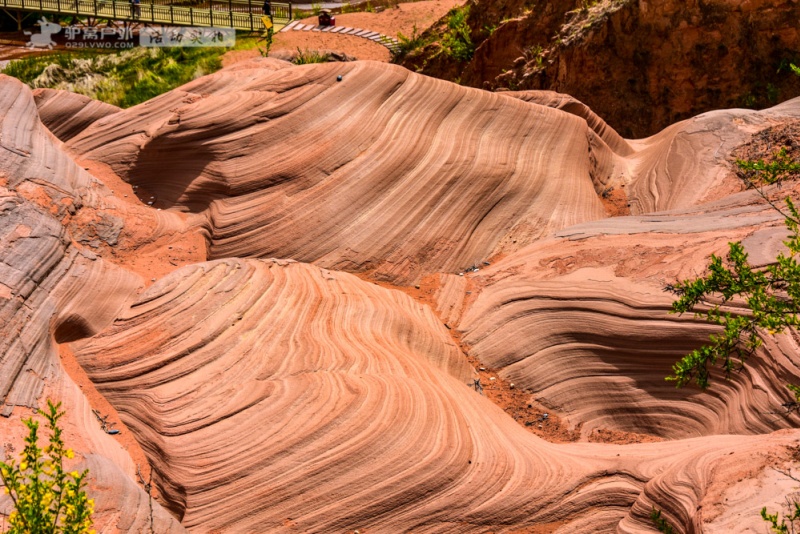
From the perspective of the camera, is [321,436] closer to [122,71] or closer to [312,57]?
[312,57]

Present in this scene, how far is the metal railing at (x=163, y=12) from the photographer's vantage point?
33094 mm

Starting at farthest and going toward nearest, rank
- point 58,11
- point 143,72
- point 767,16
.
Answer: point 58,11
point 143,72
point 767,16

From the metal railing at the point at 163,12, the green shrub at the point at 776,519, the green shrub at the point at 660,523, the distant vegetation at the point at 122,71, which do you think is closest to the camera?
the green shrub at the point at 776,519

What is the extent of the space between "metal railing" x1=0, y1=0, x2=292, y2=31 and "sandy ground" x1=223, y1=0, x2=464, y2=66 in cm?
220

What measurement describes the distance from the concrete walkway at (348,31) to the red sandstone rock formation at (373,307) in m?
14.9

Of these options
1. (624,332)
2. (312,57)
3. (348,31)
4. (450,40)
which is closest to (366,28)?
(348,31)

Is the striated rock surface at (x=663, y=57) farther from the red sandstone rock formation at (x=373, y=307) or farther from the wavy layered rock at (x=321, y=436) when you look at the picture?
the wavy layered rock at (x=321, y=436)

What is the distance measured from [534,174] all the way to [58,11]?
29.4m

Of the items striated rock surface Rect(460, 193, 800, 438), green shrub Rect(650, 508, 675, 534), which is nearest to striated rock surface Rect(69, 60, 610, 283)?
striated rock surface Rect(460, 193, 800, 438)

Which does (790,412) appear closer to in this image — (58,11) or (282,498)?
(282,498)

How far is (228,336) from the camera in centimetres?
843

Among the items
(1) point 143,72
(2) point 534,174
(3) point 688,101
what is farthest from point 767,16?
(1) point 143,72

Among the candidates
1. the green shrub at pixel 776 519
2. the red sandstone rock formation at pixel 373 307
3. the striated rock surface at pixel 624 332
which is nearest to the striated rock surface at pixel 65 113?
the red sandstone rock formation at pixel 373 307

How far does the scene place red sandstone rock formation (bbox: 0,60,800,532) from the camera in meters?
7.23
